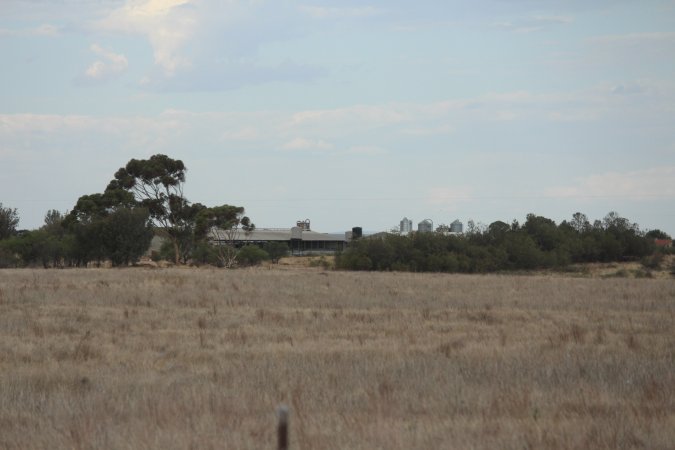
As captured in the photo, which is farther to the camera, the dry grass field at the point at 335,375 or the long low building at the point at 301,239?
the long low building at the point at 301,239

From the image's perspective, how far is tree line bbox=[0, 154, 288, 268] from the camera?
2650 inches

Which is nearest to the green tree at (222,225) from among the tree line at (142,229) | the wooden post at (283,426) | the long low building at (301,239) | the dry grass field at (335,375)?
the tree line at (142,229)

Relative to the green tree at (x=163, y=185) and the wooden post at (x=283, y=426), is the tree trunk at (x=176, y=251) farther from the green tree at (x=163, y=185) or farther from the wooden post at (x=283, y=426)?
the wooden post at (x=283, y=426)

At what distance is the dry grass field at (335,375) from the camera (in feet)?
32.1

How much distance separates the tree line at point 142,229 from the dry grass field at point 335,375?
133ft

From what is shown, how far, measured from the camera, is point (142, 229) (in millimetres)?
66688

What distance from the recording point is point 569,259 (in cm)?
7256

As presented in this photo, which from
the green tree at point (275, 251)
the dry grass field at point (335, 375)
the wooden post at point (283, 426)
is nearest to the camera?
the wooden post at point (283, 426)

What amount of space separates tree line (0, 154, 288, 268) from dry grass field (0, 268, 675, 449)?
40687 millimetres

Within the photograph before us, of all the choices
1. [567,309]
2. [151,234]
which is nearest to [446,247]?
[151,234]

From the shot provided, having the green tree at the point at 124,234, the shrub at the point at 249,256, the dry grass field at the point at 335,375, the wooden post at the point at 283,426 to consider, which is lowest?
the dry grass field at the point at 335,375

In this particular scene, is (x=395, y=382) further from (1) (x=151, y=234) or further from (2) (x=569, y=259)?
(2) (x=569, y=259)

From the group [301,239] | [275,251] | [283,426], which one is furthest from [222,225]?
[283,426]

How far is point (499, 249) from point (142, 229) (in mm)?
26165
